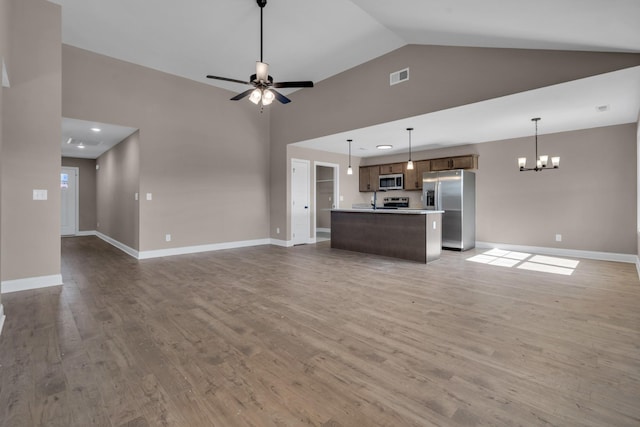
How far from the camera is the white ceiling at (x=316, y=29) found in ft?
9.25

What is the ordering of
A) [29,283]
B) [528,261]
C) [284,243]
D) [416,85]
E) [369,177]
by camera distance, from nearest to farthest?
[29,283], [416,85], [528,261], [284,243], [369,177]

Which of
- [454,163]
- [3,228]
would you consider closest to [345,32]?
[454,163]

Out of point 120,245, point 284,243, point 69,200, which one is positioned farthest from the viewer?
point 69,200

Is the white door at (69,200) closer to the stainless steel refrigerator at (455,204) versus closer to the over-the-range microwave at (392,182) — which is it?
the over-the-range microwave at (392,182)

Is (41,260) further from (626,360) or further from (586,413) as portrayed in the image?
(626,360)

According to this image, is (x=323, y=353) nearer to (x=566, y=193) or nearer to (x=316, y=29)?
(x=316, y=29)

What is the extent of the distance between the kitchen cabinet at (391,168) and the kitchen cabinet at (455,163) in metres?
0.96

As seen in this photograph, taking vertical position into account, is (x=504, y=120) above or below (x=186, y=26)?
below

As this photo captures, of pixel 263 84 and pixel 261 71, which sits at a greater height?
pixel 261 71

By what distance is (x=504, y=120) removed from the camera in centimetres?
502

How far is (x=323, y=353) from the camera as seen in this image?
216 cm

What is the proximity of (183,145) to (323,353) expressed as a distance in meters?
5.46

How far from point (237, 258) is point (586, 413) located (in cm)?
511

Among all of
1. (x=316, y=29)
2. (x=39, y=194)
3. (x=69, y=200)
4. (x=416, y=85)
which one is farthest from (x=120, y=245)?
(x=416, y=85)
